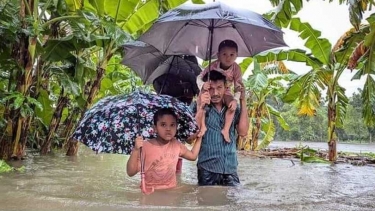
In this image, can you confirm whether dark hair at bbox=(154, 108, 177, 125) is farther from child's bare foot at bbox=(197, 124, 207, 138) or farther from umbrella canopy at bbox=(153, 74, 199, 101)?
umbrella canopy at bbox=(153, 74, 199, 101)

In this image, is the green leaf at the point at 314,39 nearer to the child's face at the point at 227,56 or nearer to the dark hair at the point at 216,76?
the child's face at the point at 227,56

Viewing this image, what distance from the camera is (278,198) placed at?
12.8 ft

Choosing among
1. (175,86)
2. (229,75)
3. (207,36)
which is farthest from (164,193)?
(175,86)

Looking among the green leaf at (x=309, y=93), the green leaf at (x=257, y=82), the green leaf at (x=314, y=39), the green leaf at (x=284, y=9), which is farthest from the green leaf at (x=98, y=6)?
the green leaf at (x=257, y=82)

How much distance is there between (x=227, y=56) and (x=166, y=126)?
1025mm

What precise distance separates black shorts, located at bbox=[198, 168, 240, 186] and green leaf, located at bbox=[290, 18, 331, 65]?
5.99 metres

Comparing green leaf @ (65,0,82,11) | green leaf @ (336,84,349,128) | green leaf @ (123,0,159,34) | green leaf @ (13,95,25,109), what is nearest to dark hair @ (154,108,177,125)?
green leaf @ (13,95,25,109)

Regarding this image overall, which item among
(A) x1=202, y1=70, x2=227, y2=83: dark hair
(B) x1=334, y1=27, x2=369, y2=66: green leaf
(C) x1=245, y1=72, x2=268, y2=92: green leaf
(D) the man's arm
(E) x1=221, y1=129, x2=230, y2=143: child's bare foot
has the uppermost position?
(B) x1=334, y1=27, x2=369, y2=66: green leaf

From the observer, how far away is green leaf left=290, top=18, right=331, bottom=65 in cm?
935

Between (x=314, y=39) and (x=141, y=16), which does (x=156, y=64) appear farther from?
(x=314, y=39)

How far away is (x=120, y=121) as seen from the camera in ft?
11.7

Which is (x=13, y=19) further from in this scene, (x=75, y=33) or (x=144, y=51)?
(x=144, y=51)

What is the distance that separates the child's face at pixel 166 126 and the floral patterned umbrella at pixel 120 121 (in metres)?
0.07

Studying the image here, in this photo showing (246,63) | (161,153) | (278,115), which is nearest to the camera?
(161,153)
